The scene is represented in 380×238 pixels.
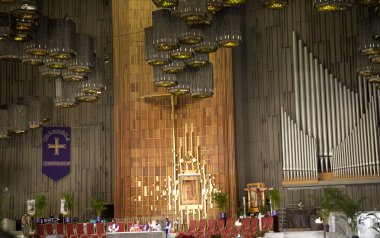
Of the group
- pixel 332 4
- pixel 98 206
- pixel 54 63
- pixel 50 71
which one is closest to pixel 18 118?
pixel 50 71

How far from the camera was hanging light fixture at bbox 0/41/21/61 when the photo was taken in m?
17.7

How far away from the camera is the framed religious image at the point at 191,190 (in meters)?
22.7

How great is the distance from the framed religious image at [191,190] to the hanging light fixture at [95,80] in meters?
5.53

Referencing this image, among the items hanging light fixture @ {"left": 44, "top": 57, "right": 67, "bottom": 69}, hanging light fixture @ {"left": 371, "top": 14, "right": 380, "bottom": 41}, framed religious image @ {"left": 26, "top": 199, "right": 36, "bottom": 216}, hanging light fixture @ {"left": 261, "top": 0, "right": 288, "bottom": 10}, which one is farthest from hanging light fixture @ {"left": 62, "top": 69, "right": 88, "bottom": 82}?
hanging light fixture @ {"left": 371, "top": 14, "right": 380, "bottom": 41}

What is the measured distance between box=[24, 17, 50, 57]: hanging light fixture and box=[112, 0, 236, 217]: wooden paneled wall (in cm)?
771

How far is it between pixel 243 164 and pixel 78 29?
919 centimetres

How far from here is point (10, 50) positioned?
58.2ft

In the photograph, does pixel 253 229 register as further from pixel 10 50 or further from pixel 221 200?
pixel 10 50

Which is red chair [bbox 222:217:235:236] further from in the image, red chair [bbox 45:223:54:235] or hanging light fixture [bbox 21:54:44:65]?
hanging light fixture [bbox 21:54:44:65]

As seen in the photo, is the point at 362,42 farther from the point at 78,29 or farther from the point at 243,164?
the point at 78,29

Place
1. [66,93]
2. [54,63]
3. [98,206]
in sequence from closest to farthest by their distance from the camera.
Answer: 1. [54,63]
2. [66,93]
3. [98,206]

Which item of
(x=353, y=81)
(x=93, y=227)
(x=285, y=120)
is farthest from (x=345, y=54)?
(x=93, y=227)

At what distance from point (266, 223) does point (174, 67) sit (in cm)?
585

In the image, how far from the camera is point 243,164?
925 inches
